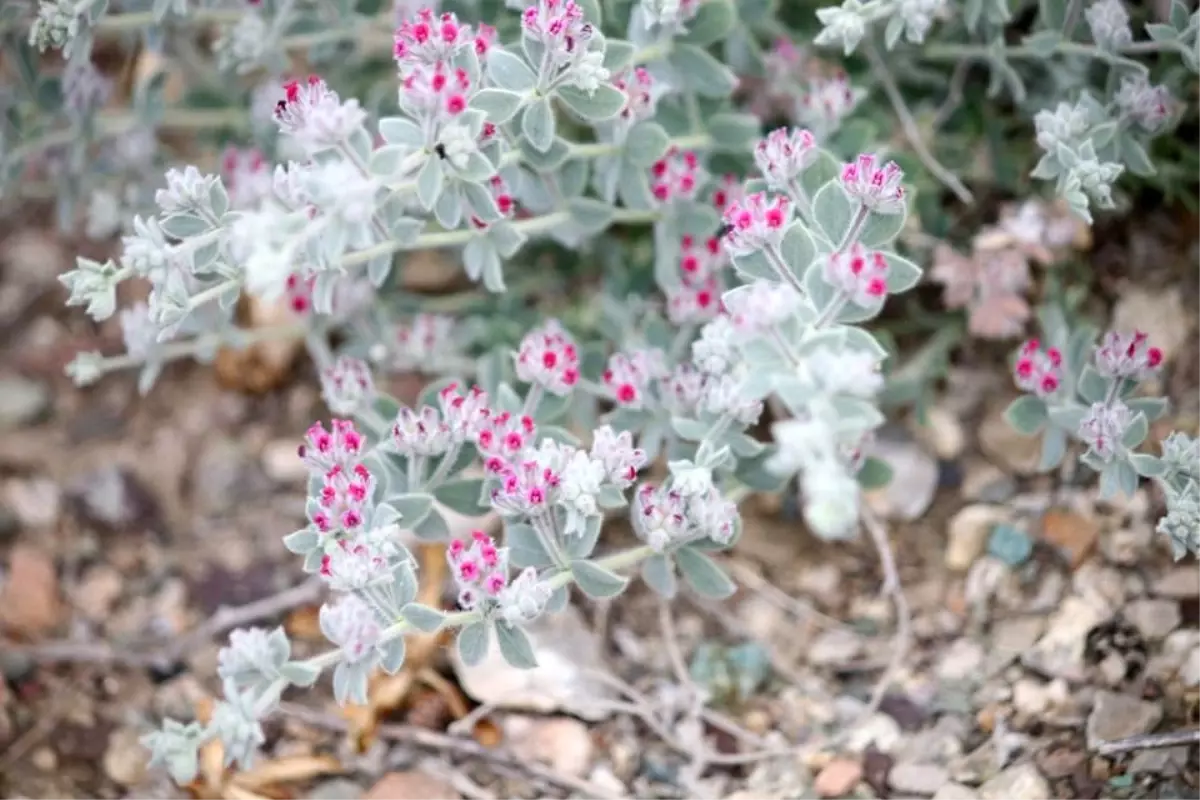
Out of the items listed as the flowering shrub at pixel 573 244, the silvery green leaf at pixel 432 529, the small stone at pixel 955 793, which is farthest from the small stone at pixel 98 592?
the small stone at pixel 955 793

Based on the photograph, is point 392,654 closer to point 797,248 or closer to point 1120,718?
point 797,248

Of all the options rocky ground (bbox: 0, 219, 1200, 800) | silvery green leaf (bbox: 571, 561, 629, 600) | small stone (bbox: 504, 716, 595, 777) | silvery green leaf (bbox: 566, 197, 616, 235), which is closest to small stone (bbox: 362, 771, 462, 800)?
rocky ground (bbox: 0, 219, 1200, 800)

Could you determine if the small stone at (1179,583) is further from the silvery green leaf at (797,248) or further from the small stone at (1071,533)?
the silvery green leaf at (797,248)

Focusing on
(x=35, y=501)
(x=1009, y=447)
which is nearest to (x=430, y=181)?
(x=1009, y=447)

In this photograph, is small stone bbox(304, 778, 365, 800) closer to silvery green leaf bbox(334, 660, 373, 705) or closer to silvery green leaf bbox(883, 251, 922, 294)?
silvery green leaf bbox(334, 660, 373, 705)

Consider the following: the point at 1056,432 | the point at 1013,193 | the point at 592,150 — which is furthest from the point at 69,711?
the point at 1013,193
